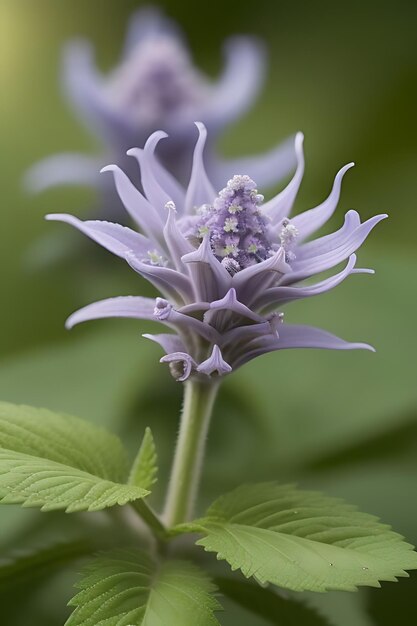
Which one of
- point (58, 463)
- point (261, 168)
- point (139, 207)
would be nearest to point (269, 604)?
point (58, 463)

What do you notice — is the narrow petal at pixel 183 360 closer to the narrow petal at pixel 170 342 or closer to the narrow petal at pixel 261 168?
the narrow petal at pixel 170 342

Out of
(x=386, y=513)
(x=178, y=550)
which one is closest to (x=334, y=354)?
(x=386, y=513)

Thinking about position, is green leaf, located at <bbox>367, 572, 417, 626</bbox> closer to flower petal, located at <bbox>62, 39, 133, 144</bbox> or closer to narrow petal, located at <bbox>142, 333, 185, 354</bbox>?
narrow petal, located at <bbox>142, 333, 185, 354</bbox>

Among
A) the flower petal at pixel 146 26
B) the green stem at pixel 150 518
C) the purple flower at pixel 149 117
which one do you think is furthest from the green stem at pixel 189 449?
the flower petal at pixel 146 26

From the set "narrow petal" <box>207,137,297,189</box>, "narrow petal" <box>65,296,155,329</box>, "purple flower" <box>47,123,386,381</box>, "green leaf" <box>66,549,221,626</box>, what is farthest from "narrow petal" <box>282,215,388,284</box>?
"narrow petal" <box>207,137,297,189</box>

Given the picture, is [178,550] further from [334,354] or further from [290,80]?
[290,80]

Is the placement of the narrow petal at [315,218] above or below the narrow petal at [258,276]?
above

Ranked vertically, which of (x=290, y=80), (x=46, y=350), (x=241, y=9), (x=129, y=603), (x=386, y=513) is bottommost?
(x=129, y=603)
